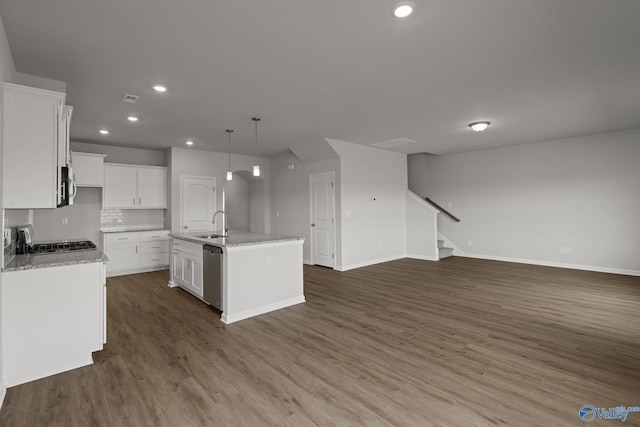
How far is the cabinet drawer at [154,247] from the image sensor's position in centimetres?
628

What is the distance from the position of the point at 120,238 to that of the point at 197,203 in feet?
5.27

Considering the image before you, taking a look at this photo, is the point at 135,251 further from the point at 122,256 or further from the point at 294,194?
the point at 294,194

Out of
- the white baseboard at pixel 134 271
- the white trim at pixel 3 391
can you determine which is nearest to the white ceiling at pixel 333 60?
the white trim at pixel 3 391

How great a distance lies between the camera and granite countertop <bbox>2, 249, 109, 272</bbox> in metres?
2.41

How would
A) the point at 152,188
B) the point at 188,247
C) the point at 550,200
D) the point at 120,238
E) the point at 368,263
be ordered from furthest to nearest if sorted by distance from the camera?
the point at 368,263, the point at 152,188, the point at 550,200, the point at 120,238, the point at 188,247

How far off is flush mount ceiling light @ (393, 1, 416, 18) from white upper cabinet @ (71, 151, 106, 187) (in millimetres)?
5830

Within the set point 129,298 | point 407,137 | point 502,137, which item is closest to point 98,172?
point 129,298

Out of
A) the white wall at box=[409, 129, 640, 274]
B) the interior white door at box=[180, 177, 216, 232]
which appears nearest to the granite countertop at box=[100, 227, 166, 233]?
the interior white door at box=[180, 177, 216, 232]

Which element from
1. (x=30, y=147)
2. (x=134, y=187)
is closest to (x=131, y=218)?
(x=134, y=187)

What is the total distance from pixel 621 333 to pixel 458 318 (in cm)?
150

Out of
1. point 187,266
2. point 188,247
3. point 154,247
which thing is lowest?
point 187,266

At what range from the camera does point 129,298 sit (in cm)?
454

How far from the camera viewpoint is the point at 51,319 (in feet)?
8.19

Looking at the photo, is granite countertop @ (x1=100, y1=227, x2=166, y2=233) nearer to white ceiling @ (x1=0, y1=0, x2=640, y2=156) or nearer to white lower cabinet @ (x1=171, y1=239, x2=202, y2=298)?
white lower cabinet @ (x1=171, y1=239, x2=202, y2=298)
